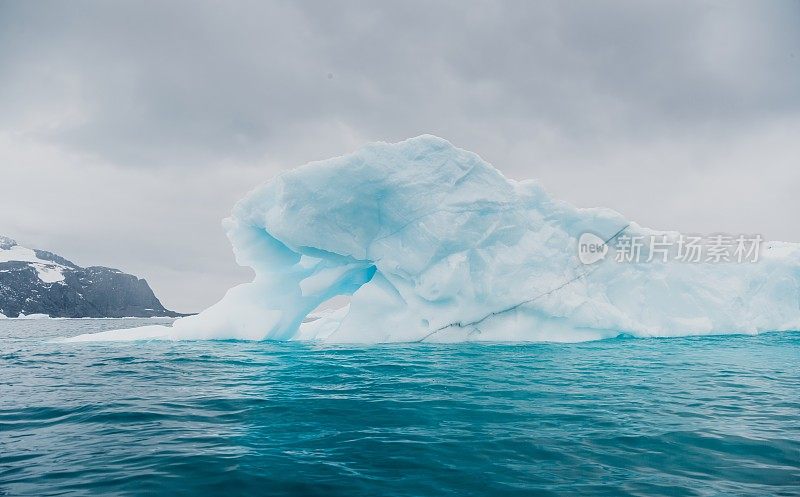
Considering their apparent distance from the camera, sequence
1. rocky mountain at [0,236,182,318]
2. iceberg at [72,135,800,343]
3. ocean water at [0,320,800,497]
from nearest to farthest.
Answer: ocean water at [0,320,800,497]
iceberg at [72,135,800,343]
rocky mountain at [0,236,182,318]

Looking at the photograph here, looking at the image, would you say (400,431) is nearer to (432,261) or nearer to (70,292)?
(432,261)

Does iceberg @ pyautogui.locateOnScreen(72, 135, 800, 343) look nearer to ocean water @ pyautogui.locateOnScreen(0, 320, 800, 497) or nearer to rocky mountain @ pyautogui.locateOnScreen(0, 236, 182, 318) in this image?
ocean water @ pyautogui.locateOnScreen(0, 320, 800, 497)

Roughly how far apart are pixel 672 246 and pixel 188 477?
20.1 m

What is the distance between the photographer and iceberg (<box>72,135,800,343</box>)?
16.4 metres

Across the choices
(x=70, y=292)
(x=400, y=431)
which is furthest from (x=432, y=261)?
(x=70, y=292)

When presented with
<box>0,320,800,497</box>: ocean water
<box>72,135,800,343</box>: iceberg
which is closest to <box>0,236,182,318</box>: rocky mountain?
<box>72,135,800,343</box>: iceberg

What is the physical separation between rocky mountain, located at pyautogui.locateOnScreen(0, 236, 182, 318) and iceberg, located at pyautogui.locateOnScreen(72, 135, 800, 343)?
387 ft

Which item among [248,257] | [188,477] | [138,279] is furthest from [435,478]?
[138,279]

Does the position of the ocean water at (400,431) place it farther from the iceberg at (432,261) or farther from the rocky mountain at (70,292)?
the rocky mountain at (70,292)

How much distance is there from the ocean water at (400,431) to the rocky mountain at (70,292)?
5062 inches

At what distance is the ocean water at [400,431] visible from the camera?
371cm

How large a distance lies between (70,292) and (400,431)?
14053 cm

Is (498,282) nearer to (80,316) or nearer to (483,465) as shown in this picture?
(483,465)

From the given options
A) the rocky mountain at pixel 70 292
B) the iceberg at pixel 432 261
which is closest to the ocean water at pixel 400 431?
the iceberg at pixel 432 261
